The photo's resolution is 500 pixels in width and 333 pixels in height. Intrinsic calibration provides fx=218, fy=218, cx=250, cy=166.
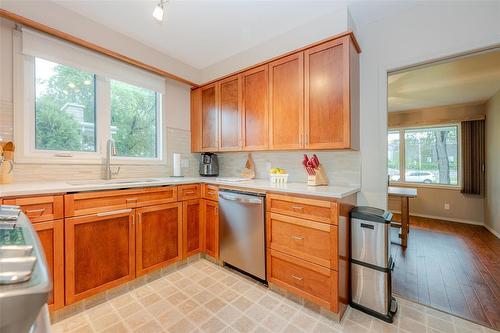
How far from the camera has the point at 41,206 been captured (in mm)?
1514

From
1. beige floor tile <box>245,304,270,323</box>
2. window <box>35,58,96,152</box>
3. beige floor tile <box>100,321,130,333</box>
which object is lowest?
beige floor tile <box>245,304,270,323</box>

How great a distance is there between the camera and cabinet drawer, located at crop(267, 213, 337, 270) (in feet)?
5.41

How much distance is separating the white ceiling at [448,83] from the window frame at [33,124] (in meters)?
3.19

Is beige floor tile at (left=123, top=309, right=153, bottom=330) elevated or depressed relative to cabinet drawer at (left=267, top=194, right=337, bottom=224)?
depressed

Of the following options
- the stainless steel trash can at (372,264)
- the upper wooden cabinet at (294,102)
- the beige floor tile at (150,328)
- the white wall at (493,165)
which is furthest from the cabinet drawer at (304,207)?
the white wall at (493,165)

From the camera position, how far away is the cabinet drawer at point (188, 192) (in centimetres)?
239

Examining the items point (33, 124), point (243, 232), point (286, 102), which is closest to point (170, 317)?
point (243, 232)

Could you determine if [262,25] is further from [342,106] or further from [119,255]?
[119,255]

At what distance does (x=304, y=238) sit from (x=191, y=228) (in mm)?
1332

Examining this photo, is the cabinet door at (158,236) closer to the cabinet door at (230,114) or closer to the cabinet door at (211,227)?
the cabinet door at (211,227)

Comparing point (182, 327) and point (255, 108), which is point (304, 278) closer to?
point (182, 327)

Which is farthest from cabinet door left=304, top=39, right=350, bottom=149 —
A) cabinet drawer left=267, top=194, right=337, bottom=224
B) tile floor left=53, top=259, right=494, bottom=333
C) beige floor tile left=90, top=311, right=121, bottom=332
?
beige floor tile left=90, top=311, right=121, bottom=332

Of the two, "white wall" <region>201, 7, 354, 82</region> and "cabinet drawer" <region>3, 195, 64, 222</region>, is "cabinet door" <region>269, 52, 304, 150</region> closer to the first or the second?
"white wall" <region>201, 7, 354, 82</region>

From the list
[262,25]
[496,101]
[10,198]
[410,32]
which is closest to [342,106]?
[410,32]
